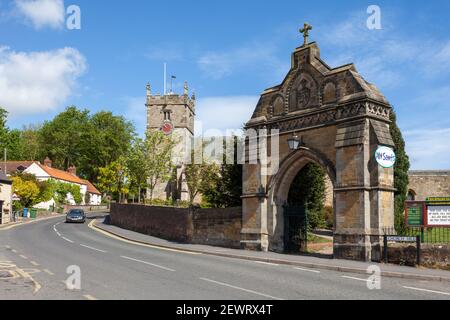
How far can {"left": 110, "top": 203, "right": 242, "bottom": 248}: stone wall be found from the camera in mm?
22094

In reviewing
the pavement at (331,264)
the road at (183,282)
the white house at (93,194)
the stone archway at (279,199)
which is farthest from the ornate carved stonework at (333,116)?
the white house at (93,194)

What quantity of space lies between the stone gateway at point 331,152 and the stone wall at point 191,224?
1.25 m

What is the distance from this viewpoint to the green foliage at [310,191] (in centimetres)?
2317

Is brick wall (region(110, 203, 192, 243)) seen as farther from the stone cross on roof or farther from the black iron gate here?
the stone cross on roof

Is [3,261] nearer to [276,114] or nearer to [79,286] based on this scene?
[79,286]

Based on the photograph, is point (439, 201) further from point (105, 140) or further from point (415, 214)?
point (105, 140)

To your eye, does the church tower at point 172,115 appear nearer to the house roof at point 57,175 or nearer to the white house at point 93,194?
the house roof at point 57,175

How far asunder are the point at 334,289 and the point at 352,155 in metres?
7.24

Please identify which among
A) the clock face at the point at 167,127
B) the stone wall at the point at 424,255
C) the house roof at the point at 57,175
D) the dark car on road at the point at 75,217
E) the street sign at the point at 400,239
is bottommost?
the dark car on road at the point at 75,217

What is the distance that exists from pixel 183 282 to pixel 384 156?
29.1ft

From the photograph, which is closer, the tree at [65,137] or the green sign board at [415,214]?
the green sign board at [415,214]

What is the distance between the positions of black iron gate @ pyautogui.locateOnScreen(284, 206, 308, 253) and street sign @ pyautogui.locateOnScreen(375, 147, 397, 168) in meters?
5.21

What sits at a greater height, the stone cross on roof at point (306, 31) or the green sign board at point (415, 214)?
the stone cross on roof at point (306, 31)
